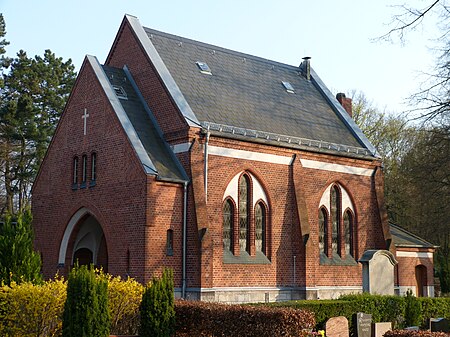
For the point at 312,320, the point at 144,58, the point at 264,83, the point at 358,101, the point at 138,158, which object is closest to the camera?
the point at 312,320

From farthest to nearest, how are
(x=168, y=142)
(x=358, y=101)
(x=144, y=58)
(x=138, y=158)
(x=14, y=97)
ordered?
(x=358, y=101) → (x=14, y=97) → (x=144, y=58) → (x=168, y=142) → (x=138, y=158)

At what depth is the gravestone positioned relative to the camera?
24531 millimetres

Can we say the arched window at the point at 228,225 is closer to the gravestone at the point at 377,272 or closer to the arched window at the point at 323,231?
the gravestone at the point at 377,272

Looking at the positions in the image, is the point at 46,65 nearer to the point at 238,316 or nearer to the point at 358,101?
the point at 358,101

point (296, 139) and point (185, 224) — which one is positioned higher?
point (296, 139)

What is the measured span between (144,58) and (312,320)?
16.2 metres

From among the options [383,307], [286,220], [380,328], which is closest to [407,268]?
[286,220]

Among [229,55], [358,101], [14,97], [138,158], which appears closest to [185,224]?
[138,158]

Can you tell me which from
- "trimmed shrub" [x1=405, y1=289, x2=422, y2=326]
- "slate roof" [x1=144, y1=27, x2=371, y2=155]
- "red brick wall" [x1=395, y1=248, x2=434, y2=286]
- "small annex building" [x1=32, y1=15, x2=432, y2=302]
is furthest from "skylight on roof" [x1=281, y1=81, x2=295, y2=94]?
"trimmed shrub" [x1=405, y1=289, x2=422, y2=326]

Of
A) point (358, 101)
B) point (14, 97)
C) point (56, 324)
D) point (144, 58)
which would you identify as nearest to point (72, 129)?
point (144, 58)

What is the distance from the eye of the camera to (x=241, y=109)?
1123 inches

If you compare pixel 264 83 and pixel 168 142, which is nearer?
pixel 168 142

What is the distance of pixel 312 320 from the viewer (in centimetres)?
1488

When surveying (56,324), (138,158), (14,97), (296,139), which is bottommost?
(56,324)
